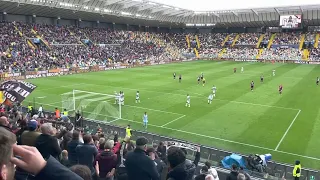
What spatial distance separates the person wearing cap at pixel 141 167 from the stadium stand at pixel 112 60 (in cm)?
2

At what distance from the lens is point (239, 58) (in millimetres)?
82438

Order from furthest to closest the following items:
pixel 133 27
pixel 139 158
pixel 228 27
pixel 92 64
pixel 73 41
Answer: pixel 228 27
pixel 133 27
pixel 73 41
pixel 92 64
pixel 139 158

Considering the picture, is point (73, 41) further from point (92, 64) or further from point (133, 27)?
point (133, 27)

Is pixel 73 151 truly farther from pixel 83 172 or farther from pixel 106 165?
pixel 83 172

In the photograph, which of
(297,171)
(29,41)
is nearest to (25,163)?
(297,171)

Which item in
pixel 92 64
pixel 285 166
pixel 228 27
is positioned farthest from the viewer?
pixel 228 27

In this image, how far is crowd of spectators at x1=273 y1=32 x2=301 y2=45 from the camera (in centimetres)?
8291

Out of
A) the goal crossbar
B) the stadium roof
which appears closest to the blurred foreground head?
the goal crossbar

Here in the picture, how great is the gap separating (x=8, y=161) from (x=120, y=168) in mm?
5115

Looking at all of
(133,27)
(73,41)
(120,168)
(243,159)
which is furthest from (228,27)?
(120,168)

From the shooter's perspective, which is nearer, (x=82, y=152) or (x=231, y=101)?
(x=82, y=152)

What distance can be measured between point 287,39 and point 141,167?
8863 centimetres

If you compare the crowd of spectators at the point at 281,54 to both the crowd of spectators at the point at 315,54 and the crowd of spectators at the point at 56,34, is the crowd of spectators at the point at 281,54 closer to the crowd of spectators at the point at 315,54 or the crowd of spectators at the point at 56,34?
the crowd of spectators at the point at 315,54

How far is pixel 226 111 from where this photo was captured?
86.2 feet
